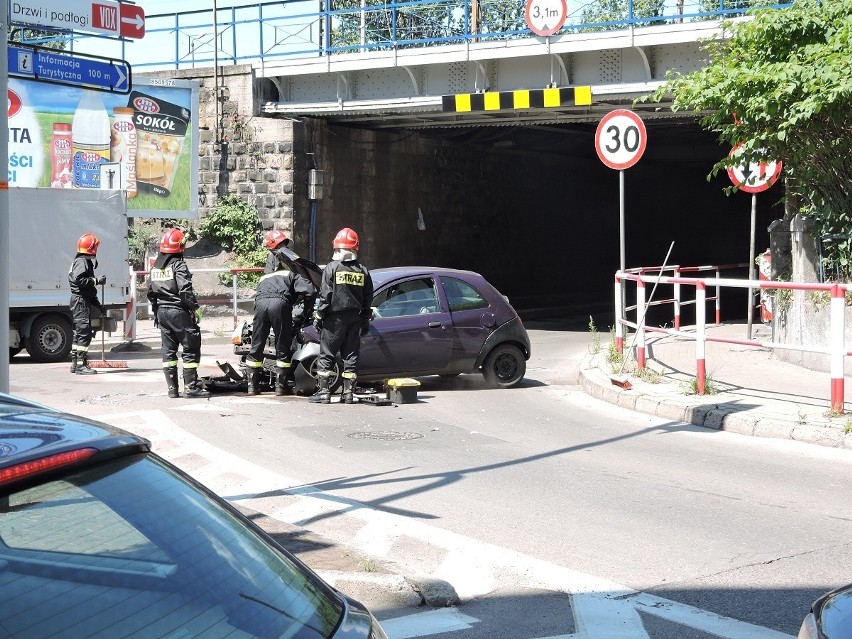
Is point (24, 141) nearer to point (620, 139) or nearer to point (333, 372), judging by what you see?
point (333, 372)

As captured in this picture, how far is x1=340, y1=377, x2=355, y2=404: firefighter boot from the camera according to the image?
12.5 m

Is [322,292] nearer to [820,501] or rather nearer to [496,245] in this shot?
[820,501]

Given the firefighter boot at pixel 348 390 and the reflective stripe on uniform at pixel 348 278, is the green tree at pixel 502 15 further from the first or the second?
the firefighter boot at pixel 348 390

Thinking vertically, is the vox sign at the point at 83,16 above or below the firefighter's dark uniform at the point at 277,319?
above

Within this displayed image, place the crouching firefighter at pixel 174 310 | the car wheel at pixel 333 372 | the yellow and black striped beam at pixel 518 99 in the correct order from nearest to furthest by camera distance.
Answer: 1. the car wheel at pixel 333 372
2. the crouching firefighter at pixel 174 310
3. the yellow and black striped beam at pixel 518 99

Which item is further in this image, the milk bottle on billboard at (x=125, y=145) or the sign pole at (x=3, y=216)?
the milk bottle on billboard at (x=125, y=145)

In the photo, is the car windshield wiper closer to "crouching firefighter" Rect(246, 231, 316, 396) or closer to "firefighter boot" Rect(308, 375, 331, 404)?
"firefighter boot" Rect(308, 375, 331, 404)

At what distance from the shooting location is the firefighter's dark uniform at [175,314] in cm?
1271

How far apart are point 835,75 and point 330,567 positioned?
9.62 meters

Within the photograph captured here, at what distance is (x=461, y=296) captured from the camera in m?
13.7

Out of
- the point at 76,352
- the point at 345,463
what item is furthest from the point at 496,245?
the point at 345,463

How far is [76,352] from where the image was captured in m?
15.6

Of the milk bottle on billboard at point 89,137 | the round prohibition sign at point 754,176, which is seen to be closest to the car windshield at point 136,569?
the round prohibition sign at point 754,176

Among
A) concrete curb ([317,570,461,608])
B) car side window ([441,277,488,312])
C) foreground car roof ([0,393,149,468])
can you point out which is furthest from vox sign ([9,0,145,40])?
car side window ([441,277,488,312])
